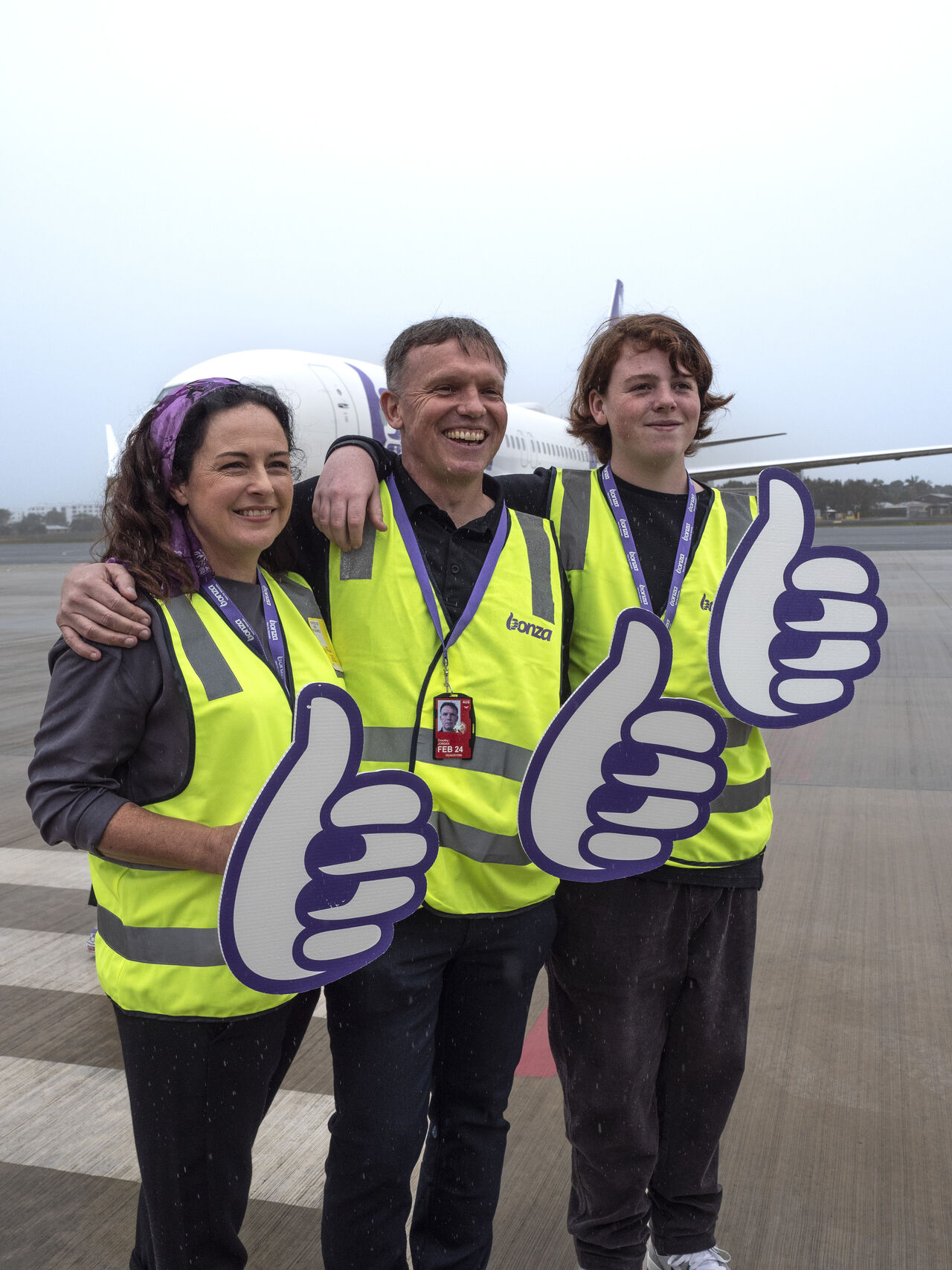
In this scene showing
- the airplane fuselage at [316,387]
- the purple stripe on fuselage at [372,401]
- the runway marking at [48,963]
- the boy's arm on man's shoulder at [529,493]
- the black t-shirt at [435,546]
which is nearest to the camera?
the black t-shirt at [435,546]

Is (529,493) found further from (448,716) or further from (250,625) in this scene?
(250,625)

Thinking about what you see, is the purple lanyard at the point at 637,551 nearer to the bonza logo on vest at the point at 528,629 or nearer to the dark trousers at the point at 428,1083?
the bonza logo on vest at the point at 528,629

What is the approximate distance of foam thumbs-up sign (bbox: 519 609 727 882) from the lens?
194 centimetres

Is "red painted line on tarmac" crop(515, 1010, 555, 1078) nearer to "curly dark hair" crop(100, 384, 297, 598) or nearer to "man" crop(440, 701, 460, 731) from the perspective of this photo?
"man" crop(440, 701, 460, 731)

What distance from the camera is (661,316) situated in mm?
2285

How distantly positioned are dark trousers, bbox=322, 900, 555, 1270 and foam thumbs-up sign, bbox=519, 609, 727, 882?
0.20m

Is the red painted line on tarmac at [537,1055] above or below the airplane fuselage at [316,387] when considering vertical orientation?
below

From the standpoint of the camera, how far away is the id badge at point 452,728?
1.92 m

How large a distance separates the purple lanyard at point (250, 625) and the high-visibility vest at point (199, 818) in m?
0.05

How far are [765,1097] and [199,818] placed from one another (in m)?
2.20

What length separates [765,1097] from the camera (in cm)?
300

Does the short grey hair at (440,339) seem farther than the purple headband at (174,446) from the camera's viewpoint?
Yes

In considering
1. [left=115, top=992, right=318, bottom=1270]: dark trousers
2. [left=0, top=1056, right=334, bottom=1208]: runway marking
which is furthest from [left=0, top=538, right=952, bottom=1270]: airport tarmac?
[left=115, top=992, right=318, bottom=1270]: dark trousers

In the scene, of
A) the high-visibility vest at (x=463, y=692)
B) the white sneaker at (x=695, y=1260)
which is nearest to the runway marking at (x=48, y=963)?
the white sneaker at (x=695, y=1260)
